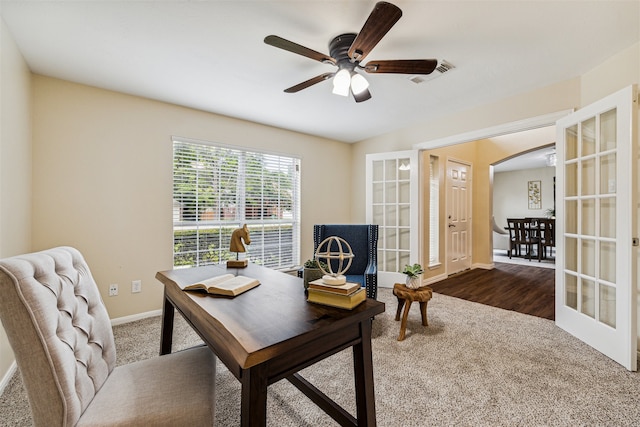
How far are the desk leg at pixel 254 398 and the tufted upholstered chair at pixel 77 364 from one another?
240mm

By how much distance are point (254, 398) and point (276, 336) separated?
19cm

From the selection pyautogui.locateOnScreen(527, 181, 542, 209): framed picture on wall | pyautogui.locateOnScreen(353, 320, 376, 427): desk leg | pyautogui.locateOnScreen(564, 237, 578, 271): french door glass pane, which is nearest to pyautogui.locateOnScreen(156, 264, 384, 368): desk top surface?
pyautogui.locateOnScreen(353, 320, 376, 427): desk leg

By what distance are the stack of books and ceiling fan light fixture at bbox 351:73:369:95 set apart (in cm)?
146

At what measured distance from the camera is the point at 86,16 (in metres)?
1.76

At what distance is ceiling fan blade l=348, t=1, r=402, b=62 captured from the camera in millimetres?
1285

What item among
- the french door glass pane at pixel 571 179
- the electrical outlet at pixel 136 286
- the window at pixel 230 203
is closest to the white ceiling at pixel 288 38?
the window at pixel 230 203

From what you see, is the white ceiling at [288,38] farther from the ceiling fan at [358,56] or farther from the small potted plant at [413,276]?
the small potted plant at [413,276]

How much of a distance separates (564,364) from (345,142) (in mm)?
4016

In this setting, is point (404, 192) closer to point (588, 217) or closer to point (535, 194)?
point (588, 217)

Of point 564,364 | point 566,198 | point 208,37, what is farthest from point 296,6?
point 564,364

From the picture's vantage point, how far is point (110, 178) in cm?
277

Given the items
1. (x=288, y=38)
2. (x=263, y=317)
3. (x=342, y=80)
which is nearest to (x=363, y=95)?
(x=342, y=80)

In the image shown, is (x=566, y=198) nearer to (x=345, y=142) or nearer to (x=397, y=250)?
(x=397, y=250)

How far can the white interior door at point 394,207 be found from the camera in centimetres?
394
